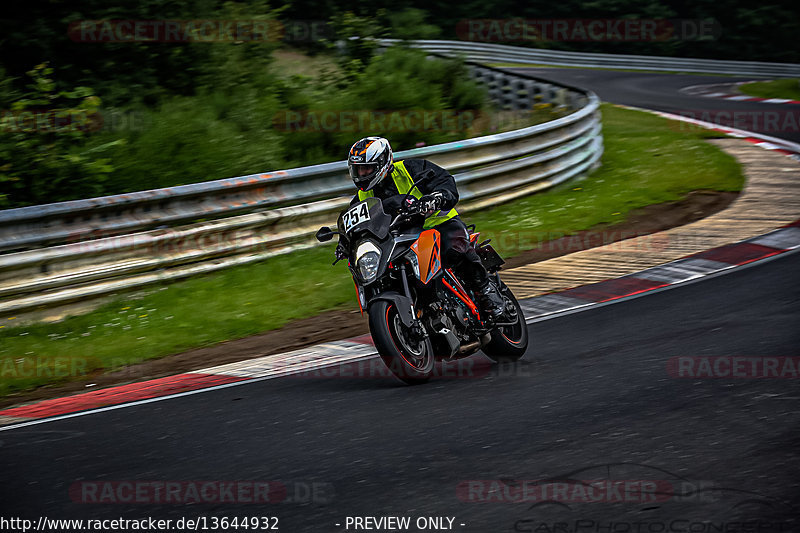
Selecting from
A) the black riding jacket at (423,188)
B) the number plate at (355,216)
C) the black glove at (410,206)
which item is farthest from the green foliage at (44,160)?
the black glove at (410,206)

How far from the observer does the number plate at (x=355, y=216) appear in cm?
629

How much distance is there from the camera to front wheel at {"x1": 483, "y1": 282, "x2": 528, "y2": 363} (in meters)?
6.98

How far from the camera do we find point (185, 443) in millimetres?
5547

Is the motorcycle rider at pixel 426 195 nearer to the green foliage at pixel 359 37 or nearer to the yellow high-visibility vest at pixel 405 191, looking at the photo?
the yellow high-visibility vest at pixel 405 191

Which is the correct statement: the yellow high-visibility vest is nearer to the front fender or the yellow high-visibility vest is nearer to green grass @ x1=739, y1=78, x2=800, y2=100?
the front fender

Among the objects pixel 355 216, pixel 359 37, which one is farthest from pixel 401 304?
pixel 359 37

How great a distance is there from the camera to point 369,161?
6.41 m

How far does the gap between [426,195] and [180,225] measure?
465cm

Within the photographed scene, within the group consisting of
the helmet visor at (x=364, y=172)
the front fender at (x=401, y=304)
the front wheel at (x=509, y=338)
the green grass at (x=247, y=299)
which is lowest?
the green grass at (x=247, y=299)

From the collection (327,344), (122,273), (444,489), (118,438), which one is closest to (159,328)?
(122,273)

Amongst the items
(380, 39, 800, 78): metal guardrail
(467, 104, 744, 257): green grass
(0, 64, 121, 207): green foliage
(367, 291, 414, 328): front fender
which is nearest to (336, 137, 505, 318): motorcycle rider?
(367, 291, 414, 328): front fender

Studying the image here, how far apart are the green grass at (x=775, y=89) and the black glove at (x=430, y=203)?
68.5ft

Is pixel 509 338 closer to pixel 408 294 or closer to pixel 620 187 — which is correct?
pixel 408 294

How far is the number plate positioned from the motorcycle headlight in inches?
7.4
